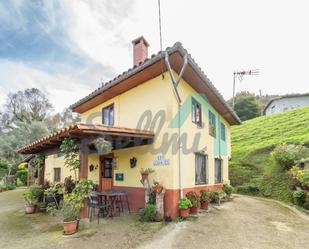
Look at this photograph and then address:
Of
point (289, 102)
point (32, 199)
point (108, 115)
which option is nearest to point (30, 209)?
point (32, 199)

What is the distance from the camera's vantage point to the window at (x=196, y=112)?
9305 millimetres

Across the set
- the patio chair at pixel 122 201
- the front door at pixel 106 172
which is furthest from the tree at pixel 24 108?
the patio chair at pixel 122 201

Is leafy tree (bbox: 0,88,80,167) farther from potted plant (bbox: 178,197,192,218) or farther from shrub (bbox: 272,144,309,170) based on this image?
shrub (bbox: 272,144,309,170)

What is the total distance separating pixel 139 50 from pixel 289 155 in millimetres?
9829

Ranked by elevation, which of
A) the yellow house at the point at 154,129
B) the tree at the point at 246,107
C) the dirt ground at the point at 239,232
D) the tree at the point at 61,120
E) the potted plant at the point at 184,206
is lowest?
the dirt ground at the point at 239,232

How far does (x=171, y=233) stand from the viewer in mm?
5773

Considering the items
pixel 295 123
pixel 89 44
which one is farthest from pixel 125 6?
pixel 295 123

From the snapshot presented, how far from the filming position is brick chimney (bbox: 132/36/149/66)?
33.2 ft

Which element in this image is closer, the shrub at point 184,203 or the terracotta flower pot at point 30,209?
the shrub at point 184,203

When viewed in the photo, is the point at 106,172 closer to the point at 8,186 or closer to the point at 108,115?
the point at 108,115

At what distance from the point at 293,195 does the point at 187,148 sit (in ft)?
18.7

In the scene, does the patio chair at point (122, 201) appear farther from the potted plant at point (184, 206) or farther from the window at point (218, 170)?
the window at point (218, 170)

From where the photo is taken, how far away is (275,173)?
13352 mm

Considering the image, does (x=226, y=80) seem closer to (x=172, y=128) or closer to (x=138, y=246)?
(x=172, y=128)
